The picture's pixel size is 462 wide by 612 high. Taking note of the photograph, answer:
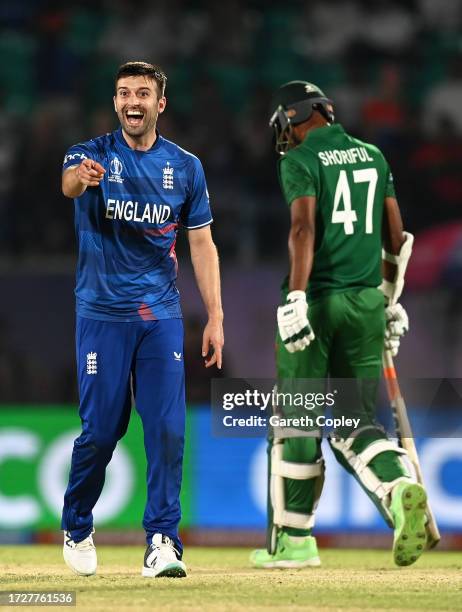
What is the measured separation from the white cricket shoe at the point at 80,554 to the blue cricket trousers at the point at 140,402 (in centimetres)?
22

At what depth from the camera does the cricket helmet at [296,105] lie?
19.4 feet

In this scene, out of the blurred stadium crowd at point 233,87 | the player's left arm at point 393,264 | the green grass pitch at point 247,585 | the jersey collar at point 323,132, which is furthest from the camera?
the blurred stadium crowd at point 233,87

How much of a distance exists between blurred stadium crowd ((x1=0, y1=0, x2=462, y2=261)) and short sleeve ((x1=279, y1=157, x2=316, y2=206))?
5.07m

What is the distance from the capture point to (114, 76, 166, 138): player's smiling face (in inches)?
211

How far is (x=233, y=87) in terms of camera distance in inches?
523

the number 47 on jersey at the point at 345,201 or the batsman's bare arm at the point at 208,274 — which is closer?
the batsman's bare arm at the point at 208,274

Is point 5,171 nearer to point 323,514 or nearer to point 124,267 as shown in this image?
point 323,514

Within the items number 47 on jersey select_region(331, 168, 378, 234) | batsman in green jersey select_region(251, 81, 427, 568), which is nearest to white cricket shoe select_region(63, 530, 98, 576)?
batsman in green jersey select_region(251, 81, 427, 568)

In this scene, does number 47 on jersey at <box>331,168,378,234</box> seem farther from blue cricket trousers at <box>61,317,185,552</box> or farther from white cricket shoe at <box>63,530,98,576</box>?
white cricket shoe at <box>63,530,98,576</box>

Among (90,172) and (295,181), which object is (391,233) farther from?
(90,172)

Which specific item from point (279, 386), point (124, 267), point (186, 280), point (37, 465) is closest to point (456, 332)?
point (186, 280)

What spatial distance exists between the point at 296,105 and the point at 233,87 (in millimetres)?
7486

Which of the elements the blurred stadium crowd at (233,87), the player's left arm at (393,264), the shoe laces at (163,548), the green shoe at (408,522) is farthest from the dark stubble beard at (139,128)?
the blurred stadium crowd at (233,87)

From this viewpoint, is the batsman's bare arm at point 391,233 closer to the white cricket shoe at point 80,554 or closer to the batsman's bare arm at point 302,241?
the batsman's bare arm at point 302,241
